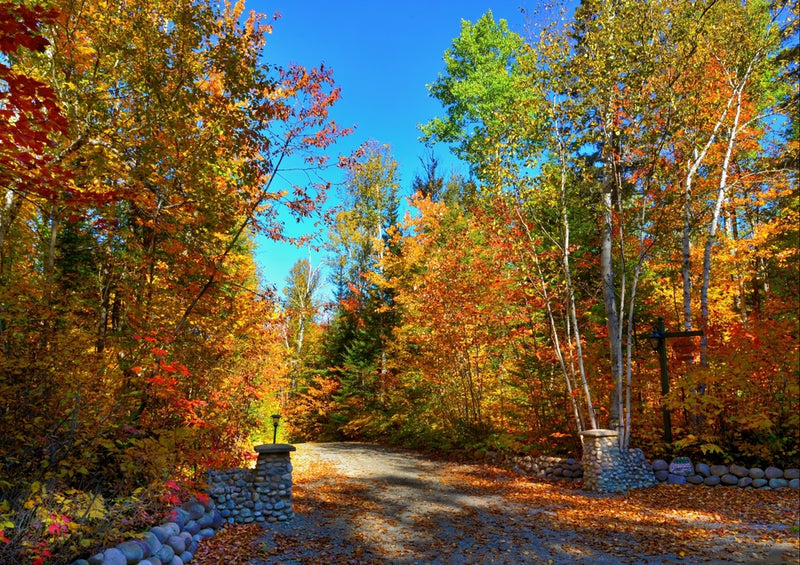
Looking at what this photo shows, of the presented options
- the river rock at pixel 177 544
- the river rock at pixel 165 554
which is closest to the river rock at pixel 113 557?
the river rock at pixel 165 554

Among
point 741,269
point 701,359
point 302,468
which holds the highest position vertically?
point 741,269

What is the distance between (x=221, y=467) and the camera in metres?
6.57

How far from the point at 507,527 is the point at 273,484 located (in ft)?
10.6

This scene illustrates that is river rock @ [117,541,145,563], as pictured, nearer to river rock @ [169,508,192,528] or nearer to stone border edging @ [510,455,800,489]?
river rock @ [169,508,192,528]

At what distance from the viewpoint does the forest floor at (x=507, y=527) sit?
4.14 m

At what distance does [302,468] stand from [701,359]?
28.4 feet

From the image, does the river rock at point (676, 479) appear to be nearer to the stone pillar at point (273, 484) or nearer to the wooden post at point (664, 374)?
the wooden post at point (664, 374)

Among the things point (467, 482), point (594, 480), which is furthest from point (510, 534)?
point (467, 482)

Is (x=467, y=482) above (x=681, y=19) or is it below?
below

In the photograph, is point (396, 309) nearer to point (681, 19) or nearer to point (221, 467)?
point (221, 467)

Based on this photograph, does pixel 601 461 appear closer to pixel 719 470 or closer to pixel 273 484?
pixel 719 470

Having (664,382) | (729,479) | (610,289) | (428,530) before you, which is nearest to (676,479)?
(729,479)

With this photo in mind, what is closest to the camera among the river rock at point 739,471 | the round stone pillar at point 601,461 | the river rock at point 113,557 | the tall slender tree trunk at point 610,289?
the river rock at point 113,557

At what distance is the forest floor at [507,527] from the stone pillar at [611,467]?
27 centimetres
